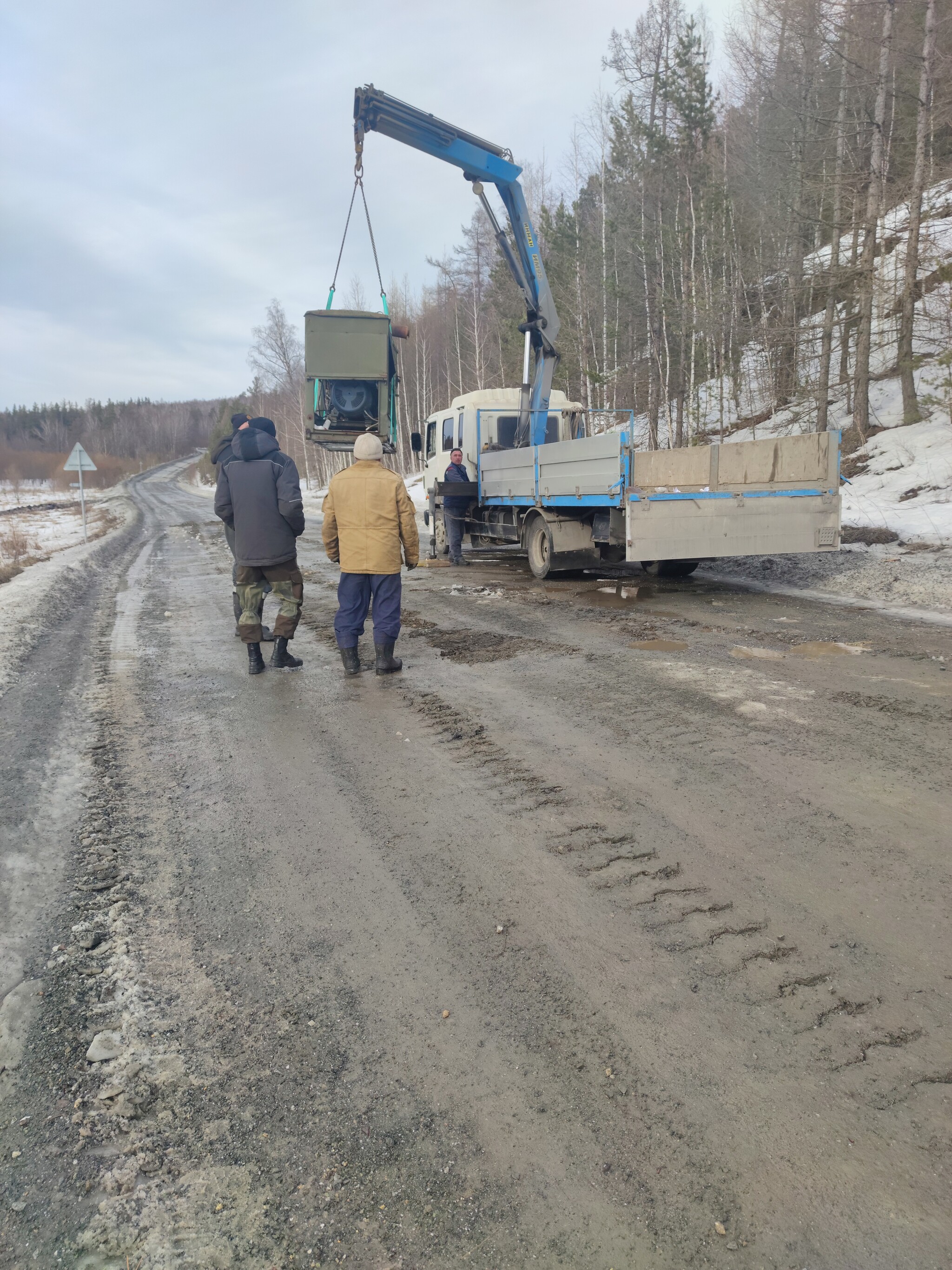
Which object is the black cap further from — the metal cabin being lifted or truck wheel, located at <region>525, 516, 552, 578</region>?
the metal cabin being lifted

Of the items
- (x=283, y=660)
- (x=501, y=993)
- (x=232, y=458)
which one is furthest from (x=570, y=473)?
(x=501, y=993)

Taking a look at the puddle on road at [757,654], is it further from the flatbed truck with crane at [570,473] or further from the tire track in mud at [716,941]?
the tire track in mud at [716,941]

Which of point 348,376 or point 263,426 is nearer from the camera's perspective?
point 263,426

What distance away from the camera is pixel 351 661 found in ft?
20.5

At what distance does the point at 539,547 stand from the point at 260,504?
18.1ft

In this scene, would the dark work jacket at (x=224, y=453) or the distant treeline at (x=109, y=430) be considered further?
the distant treeline at (x=109, y=430)

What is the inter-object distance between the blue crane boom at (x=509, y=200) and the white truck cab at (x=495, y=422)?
0.26 metres

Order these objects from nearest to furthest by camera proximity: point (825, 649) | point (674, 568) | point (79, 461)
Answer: point (825, 649) < point (674, 568) < point (79, 461)

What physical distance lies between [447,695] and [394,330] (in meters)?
9.83

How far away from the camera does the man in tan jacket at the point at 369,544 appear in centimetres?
605

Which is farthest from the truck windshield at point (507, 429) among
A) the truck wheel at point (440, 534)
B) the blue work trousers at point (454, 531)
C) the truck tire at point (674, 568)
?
the truck tire at point (674, 568)

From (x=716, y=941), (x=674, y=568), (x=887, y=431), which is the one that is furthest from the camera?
(x=887, y=431)

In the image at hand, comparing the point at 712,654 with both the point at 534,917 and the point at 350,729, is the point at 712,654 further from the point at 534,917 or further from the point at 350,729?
the point at 534,917

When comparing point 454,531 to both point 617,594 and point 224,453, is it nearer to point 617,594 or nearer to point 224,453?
point 617,594
